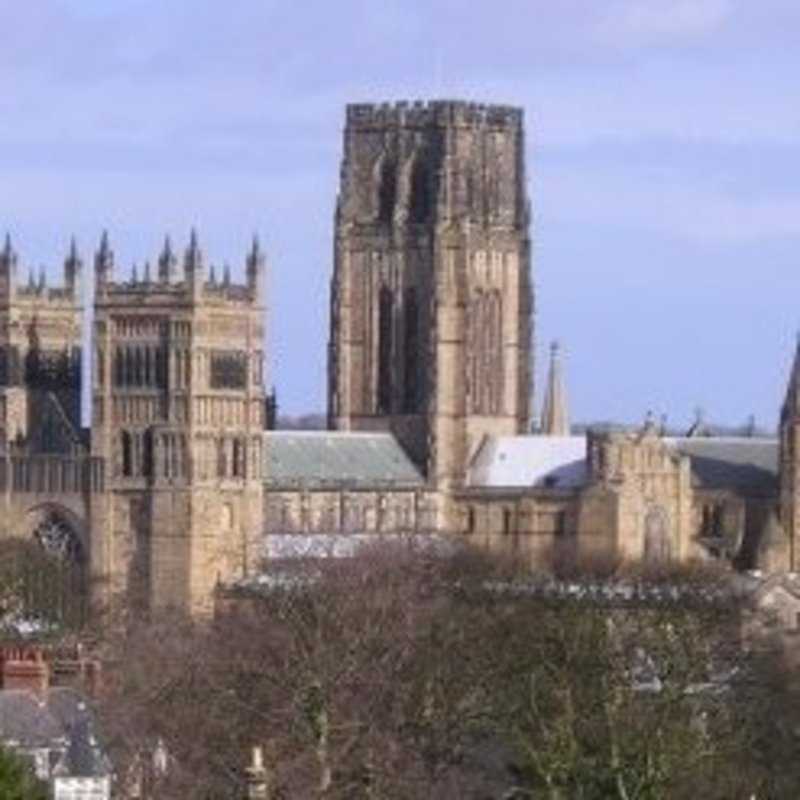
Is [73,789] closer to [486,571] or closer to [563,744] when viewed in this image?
[563,744]

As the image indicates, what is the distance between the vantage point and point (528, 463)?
162500 millimetres

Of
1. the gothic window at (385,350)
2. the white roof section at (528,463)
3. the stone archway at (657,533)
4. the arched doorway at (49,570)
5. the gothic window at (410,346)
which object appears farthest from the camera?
the gothic window at (385,350)

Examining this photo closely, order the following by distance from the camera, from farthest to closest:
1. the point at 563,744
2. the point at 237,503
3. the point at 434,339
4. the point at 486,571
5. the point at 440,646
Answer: the point at 434,339, the point at 237,503, the point at 486,571, the point at 440,646, the point at 563,744

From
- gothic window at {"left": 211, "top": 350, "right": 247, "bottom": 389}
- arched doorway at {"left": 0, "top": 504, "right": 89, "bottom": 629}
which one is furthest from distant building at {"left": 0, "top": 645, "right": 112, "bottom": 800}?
gothic window at {"left": 211, "top": 350, "right": 247, "bottom": 389}

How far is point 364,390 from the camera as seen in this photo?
16688cm

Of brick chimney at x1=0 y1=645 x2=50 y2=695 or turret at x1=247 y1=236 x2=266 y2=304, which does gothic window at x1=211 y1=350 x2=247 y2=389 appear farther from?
brick chimney at x1=0 y1=645 x2=50 y2=695

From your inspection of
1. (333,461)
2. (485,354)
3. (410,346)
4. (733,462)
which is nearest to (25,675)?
(333,461)

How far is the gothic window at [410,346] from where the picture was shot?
6540 inches

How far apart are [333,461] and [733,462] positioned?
496 inches

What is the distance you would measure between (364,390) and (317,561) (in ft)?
77.3

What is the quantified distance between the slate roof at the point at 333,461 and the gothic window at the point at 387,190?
693 cm

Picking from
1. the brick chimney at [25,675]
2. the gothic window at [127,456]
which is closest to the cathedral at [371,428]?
the gothic window at [127,456]

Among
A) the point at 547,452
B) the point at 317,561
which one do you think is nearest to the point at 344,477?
the point at 547,452

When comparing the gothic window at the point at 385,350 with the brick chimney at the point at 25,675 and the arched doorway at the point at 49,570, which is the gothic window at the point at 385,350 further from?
the brick chimney at the point at 25,675
